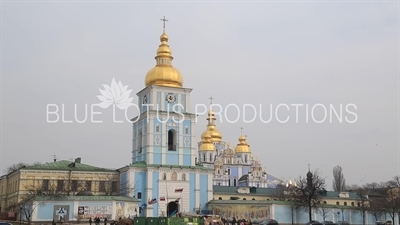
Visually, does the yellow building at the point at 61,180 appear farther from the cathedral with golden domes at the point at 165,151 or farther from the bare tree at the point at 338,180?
the bare tree at the point at 338,180

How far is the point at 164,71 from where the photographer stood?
58.2 meters

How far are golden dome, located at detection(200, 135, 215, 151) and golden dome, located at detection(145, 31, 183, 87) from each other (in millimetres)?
34345

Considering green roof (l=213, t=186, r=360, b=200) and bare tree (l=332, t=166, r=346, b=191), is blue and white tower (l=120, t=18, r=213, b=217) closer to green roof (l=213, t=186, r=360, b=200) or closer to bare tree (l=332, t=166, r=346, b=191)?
green roof (l=213, t=186, r=360, b=200)

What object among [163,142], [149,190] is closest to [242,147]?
[163,142]

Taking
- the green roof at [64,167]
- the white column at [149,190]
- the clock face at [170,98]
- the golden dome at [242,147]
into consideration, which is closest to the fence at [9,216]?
the green roof at [64,167]

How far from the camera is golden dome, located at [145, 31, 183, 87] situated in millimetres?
57906

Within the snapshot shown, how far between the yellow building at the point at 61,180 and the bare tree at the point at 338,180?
6150cm

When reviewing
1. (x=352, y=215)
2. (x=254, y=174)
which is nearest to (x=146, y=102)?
(x=352, y=215)

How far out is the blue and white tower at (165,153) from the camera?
2128 inches

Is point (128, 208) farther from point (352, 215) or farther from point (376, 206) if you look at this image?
point (376, 206)

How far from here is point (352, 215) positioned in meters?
59.8

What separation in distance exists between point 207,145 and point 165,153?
36643 mm

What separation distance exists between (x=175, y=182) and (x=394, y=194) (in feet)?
115

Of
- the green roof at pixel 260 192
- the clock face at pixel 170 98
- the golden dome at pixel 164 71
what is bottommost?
the green roof at pixel 260 192
